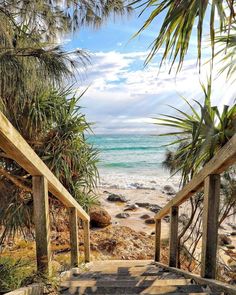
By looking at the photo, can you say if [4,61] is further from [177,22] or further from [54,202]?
[54,202]

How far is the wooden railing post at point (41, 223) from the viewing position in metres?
1.77

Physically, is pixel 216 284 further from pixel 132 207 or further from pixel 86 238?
pixel 132 207

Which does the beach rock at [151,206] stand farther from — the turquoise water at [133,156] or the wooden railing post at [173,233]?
the wooden railing post at [173,233]

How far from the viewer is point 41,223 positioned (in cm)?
179

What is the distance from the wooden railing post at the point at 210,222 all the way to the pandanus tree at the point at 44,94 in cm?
147

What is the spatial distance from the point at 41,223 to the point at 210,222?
105 cm

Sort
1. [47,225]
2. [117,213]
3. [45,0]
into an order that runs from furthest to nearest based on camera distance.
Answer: [117,213]
[45,0]
[47,225]

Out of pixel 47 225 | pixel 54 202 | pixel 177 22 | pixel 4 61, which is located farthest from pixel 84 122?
pixel 47 225

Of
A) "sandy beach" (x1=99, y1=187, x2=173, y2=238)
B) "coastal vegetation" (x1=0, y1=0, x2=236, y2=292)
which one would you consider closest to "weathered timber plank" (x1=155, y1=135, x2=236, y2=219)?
"coastal vegetation" (x1=0, y1=0, x2=236, y2=292)

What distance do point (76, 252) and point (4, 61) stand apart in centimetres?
190

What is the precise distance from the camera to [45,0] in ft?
9.46

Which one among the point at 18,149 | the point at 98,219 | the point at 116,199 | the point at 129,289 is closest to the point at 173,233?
the point at 129,289

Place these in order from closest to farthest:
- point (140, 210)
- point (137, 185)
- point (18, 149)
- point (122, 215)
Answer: point (18, 149), point (122, 215), point (140, 210), point (137, 185)

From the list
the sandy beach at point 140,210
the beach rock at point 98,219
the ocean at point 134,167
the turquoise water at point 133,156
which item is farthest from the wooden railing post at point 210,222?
the turquoise water at point 133,156
